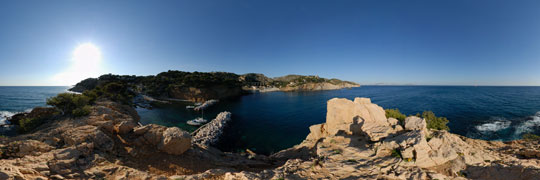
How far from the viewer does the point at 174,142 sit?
1085cm

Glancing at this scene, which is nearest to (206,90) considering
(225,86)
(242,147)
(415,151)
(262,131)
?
(225,86)

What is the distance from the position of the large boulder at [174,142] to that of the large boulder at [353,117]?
1315 cm

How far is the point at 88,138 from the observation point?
8.70 meters

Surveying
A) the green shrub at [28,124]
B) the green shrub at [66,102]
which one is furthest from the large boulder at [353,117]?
the green shrub at [28,124]

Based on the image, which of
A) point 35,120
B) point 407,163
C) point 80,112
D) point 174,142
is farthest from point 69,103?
point 407,163

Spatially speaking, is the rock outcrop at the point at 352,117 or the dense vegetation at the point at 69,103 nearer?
the dense vegetation at the point at 69,103

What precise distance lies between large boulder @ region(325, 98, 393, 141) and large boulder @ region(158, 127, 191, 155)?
13152 mm

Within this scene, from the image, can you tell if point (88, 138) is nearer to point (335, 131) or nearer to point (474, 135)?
point (335, 131)

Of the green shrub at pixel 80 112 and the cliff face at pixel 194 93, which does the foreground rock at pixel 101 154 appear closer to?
the green shrub at pixel 80 112

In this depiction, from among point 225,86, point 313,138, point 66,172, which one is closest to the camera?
point 66,172

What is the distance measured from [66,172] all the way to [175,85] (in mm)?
66734

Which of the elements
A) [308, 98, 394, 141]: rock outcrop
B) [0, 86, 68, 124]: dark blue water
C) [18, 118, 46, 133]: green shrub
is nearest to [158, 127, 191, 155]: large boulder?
[18, 118, 46, 133]: green shrub

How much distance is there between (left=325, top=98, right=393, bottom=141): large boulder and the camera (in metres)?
14.3

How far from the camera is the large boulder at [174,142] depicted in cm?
1070
